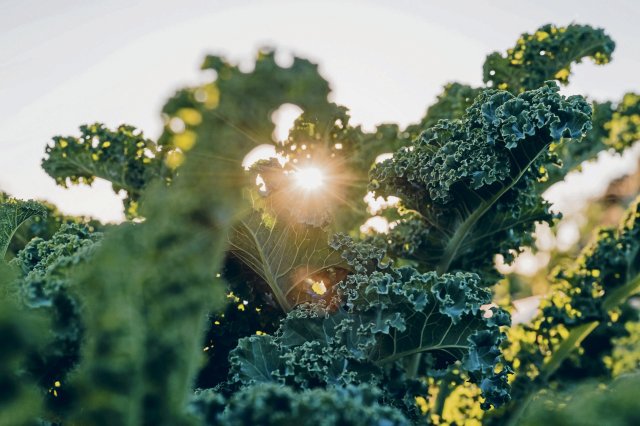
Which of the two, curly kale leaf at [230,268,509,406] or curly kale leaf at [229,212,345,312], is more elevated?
curly kale leaf at [229,212,345,312]

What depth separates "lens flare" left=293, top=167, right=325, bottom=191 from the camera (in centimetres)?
475

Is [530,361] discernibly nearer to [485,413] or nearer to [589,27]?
[485,413]

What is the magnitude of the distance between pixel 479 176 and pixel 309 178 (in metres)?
1.54

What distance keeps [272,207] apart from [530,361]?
341cm

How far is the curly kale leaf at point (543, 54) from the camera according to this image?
18.7ft

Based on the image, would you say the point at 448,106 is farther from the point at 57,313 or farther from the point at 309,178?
the point at 57,313

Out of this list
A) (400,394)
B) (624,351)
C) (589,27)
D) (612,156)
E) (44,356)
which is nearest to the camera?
(44,356)

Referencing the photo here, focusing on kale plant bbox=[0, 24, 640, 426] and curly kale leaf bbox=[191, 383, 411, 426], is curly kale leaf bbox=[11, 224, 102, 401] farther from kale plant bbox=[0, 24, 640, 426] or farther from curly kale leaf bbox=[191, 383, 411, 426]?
curly kale leaf bbox=[191, 383, 411, 426]

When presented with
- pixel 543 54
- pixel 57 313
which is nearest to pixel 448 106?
pixel 543 54

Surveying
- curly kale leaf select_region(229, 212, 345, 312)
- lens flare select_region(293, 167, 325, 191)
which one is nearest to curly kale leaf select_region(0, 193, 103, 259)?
lens flare select_region(293, 167, 325, 191)

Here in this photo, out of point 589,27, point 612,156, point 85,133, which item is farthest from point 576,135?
point 85,133

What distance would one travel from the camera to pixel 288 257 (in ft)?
14.5

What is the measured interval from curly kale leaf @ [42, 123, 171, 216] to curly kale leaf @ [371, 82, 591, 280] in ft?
7.66

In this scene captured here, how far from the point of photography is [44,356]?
116 inches
